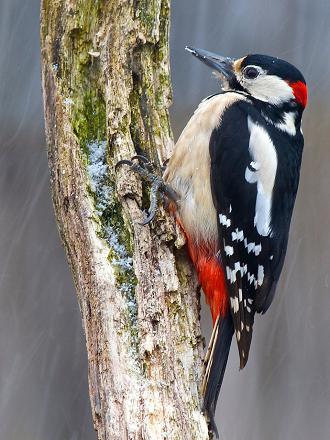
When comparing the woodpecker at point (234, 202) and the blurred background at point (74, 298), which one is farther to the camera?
the blurred background at point (74, 298)

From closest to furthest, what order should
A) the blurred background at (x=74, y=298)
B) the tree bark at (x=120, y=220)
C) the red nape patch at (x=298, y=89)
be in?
1. the tree bark at (x=120, y=220)
2. the red nape patch at (x=298, y=89)
3. the blurred background at (x=74, y=298)

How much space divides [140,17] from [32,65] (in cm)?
143

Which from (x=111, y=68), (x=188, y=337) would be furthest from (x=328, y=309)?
(x=111, y=68)

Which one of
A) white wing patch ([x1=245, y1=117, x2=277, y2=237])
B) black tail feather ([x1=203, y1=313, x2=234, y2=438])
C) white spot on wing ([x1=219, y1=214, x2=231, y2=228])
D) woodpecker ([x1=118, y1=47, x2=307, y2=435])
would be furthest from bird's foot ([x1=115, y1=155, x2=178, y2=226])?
black tail feather ([x1=203, y1=313, x2=234, y2=438])

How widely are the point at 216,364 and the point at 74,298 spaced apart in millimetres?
1455

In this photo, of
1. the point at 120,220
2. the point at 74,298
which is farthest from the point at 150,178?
the point at 74,298

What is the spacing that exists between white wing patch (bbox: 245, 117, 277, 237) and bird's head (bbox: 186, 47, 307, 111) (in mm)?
234

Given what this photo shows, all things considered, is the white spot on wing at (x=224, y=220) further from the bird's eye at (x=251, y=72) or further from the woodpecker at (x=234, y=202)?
the bird's eye at (x=251, y=72)

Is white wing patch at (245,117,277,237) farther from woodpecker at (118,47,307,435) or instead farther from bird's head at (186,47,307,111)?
bird's head at (186,47,307,111)

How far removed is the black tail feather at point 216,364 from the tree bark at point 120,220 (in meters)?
0.04

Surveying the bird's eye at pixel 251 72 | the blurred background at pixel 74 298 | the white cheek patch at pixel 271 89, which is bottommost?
the blurred background at pixel 74 298

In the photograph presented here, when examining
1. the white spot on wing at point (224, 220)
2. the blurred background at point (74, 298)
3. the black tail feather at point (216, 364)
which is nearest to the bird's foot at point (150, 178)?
the white spot on wing at point (224, 220)

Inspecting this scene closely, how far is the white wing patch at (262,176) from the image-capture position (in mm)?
3494

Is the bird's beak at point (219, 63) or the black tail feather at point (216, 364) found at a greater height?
the bird's beak at point (219, 63)
